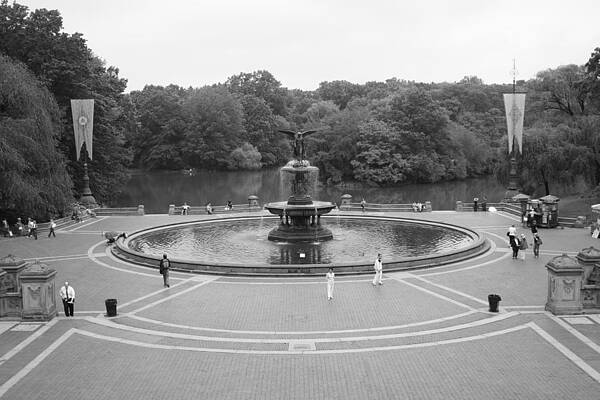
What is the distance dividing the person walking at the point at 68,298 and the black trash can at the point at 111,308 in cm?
115

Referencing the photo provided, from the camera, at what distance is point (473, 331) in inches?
735

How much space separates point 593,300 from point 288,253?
15619 mm

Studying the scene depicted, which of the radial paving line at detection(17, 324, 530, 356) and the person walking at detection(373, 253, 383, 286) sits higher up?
the person walking at detection(373, 253, 383, 286)

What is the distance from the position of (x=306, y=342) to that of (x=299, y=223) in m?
19.0

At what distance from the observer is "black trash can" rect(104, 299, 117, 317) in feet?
67.8

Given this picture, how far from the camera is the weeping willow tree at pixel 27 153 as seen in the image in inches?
1496

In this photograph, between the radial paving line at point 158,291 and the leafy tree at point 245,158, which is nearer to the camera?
the radial paving line at point 158,291

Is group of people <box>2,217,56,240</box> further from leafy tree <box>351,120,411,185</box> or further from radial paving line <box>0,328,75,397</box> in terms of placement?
leafy tree <box>351,120,411,185</box>

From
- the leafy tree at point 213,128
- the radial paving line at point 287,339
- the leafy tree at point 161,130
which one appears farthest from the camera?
the leafy tree at point 161,130

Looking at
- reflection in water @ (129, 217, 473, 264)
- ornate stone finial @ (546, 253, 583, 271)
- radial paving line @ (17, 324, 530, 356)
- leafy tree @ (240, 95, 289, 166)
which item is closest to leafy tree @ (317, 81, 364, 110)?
leafy tree @ (240, 95, 289, 166)

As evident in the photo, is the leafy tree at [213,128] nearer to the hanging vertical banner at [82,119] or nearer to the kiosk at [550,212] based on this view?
the hanging vertical banner at [82,119]

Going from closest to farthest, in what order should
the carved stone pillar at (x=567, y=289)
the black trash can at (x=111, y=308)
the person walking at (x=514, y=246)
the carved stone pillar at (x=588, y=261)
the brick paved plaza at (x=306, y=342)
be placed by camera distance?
1. the brick paved plaza at (x=306, y=342)
2. the carved stone pillar at (x=567, y=289)
3. the black trash can at (x=111, y=308)
4. the carved stone pillar at (x=588, y=261)
5. the person walking at (x=514, y=246)

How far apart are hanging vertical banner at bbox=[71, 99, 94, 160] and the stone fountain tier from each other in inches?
818

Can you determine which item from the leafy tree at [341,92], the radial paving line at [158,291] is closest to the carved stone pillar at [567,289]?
the radial paving line at [158,291]
